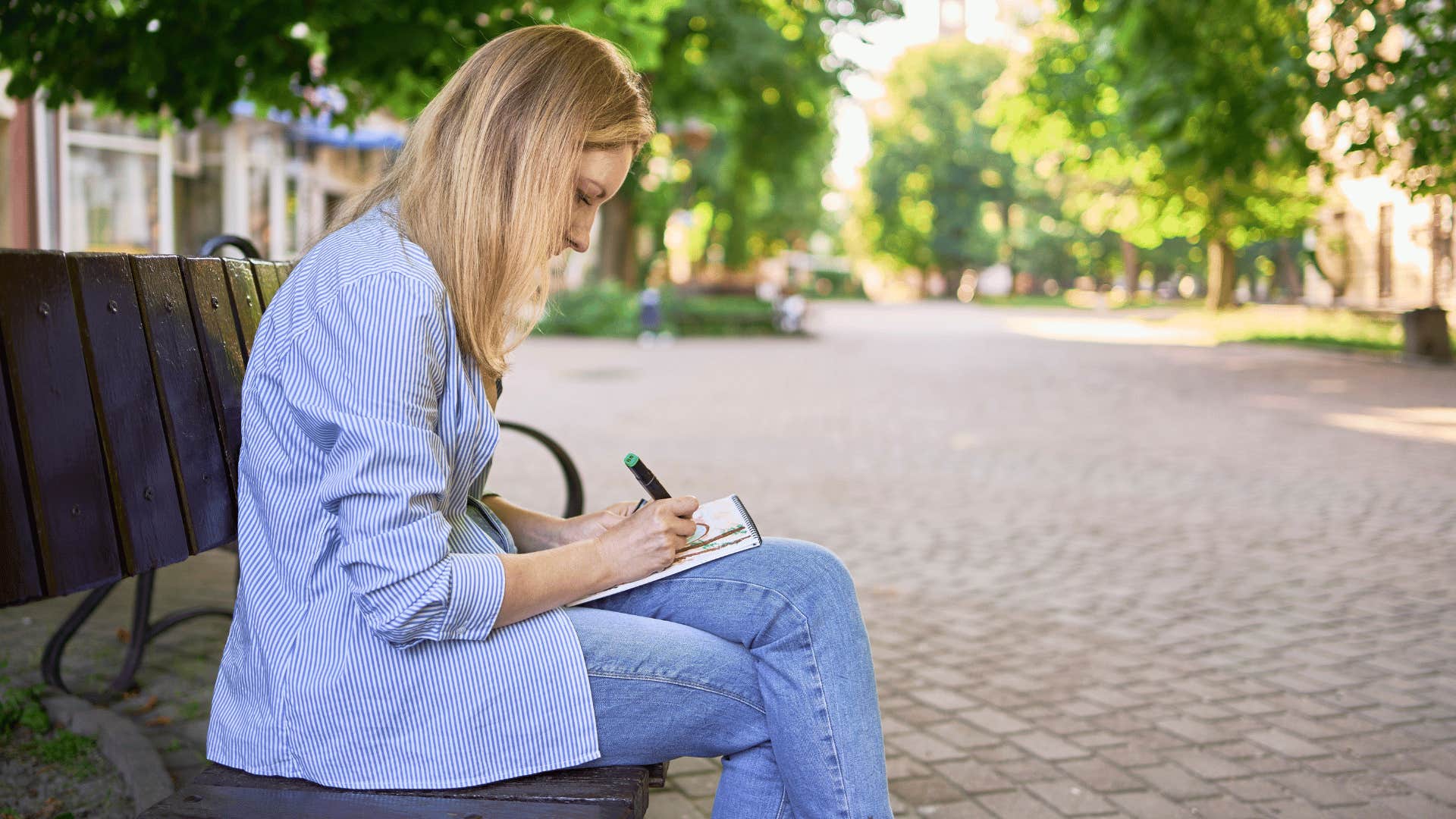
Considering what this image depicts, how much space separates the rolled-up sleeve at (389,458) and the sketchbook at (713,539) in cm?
30

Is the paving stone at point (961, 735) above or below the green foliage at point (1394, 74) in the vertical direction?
below

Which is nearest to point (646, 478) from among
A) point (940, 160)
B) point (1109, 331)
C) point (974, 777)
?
point (974, 777)

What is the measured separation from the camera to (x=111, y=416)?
2.12 meters

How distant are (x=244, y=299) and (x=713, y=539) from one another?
3.98 ft

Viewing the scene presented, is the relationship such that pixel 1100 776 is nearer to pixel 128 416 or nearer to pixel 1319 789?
pixel 1319 789

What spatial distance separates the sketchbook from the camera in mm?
2113

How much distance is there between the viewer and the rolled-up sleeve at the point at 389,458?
170 cm

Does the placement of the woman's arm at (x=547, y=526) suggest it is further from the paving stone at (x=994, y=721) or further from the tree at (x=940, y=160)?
the tree at (x=940, y=160)

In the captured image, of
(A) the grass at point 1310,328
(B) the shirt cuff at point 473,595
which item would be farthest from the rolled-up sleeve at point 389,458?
(A) the grass at point 1310,328

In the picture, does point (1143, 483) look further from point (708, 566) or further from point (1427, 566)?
point (708, 566)

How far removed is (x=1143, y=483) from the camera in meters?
8.35

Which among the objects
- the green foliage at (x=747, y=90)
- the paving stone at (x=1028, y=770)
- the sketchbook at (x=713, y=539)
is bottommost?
the paving stone at (x=1028, y=770)

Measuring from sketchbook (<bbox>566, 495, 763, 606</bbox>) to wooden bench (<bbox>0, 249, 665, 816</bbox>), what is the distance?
312mm

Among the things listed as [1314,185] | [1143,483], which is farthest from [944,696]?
[1314,185]
